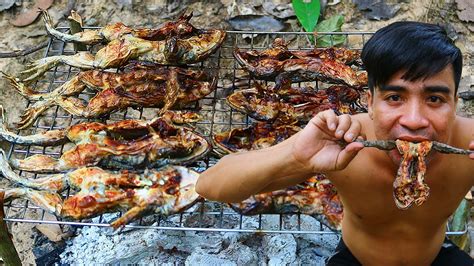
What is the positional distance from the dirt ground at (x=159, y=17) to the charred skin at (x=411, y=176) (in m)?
2.93

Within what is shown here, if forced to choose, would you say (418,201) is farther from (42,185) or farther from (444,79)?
(42,185)

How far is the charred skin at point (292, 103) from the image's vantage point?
394cm

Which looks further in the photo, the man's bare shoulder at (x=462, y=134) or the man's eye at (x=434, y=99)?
the man's bare shoulder at (x=462, y=134)

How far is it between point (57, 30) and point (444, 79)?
317cm

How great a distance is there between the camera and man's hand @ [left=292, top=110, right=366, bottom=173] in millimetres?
2359

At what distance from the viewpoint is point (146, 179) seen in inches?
139

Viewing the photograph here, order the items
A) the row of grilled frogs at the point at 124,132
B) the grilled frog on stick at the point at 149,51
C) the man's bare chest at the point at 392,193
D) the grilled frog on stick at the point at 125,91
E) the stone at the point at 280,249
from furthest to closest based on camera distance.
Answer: the grilled frog on stick at the point at 149,51 < the grilled frog on stick at the point at 125,91 < the stone at the point at 280,249 < the row of grilled frogs at the point at 124,132 < the man's bare chest at the point at 392,193

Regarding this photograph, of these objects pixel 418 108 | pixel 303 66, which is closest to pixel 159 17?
pixel 303 66

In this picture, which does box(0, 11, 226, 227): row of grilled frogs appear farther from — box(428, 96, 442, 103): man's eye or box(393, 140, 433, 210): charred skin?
box(428, 96, 442, 103): man's eye

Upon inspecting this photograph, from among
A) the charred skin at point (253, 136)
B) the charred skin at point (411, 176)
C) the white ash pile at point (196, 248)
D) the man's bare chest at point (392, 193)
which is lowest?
the white ash pile at point (196, 248)

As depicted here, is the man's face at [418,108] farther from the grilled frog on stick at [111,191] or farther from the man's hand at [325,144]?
the grilled frog on stick at [111,191]

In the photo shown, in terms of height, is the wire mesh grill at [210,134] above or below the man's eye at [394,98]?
below

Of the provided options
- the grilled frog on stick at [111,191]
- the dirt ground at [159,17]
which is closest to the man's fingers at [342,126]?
the grilled frog on stick at [111,191]

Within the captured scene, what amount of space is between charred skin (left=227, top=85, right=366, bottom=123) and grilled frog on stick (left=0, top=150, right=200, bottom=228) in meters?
0.67
